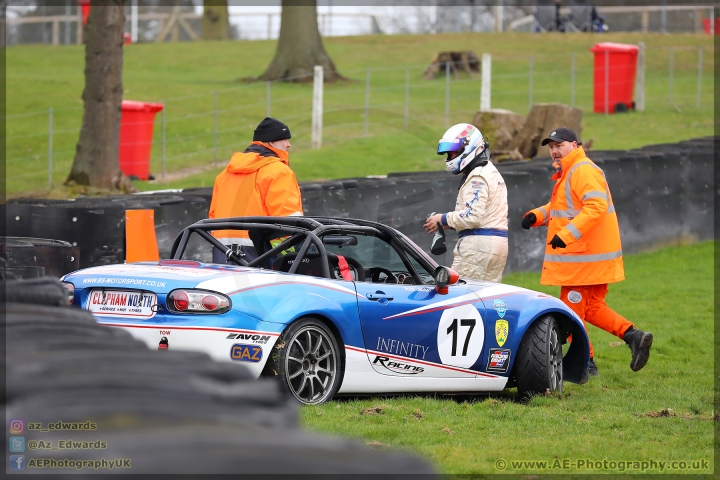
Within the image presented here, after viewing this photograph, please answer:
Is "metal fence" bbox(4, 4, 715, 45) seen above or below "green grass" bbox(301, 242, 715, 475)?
above

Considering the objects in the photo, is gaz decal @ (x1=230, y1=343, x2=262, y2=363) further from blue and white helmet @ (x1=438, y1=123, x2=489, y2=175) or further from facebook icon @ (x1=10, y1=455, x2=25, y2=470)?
facebook icon @ (x1=10, y1=455, x2=25, y2=470)

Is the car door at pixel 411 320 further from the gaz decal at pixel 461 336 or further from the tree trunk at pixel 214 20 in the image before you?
the tree trunk at pixel 214 20

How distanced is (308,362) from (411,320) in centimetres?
89

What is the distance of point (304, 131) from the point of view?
25203 millimetres

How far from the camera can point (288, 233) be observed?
23.7 ft

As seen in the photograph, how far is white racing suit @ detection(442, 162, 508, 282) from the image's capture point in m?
8.34

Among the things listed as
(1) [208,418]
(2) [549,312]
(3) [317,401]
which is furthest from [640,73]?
(1) [208,418]

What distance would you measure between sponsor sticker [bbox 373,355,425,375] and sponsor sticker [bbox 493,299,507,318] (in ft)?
2.63

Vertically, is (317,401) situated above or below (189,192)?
below

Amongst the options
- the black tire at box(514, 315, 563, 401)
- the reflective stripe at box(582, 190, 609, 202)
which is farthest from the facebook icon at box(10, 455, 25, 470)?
the reflective stripe at box(582, 190, 609, 202)

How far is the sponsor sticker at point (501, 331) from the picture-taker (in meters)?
7.29

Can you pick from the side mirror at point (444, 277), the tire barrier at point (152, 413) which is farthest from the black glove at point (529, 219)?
the tire barrier at point (152, 413)

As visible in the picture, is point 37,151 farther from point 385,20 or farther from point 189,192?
point 385,20

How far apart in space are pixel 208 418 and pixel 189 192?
8730mm
